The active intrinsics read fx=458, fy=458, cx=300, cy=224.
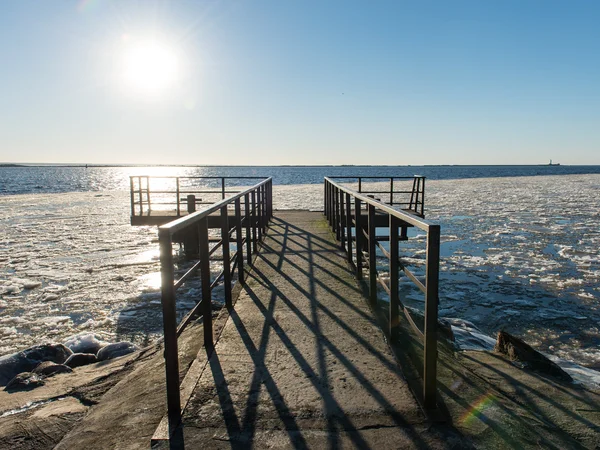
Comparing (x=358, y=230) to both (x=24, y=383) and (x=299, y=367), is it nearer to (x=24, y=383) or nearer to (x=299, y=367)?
(x=299, y=367)

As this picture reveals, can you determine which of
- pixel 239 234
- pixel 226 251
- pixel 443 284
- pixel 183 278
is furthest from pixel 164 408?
pixel 443 284

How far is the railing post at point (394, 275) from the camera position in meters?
3.21

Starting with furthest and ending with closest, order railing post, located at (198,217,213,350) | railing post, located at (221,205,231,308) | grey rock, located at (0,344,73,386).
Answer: grey rock, located at (0,344,73,386), railing post, located at (221,205,231,308), railing post, located at (198,217,213,350)

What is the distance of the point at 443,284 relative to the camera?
30.2 feet

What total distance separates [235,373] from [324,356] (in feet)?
2.16

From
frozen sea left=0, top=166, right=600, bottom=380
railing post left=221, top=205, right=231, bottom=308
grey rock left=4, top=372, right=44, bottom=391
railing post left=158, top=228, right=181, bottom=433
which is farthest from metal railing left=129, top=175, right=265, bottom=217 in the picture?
railing post left=158, top=228, right=181, bottom=433

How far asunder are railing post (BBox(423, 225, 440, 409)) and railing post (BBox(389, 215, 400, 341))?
0.65 meters

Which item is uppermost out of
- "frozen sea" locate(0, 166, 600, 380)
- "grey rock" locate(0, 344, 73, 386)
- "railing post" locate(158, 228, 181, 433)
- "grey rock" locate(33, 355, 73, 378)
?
"railing post" locate(158, 228, 181, 433)

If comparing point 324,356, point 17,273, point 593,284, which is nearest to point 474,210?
point 593,284

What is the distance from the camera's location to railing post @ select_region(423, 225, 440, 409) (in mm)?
2436

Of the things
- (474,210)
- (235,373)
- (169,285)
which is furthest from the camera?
(474,210)

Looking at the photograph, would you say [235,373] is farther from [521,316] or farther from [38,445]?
[521,316]

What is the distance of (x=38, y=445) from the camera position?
2.65 m

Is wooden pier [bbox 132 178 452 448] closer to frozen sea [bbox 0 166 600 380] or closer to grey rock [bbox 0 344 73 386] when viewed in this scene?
grey rock [bbox 0 344 73 386]
